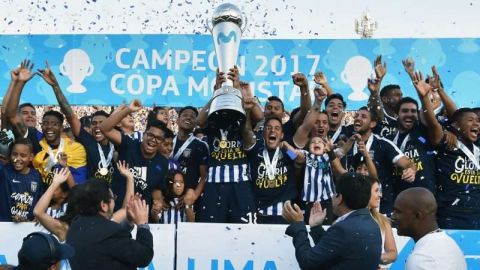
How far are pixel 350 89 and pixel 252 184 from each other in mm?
3251

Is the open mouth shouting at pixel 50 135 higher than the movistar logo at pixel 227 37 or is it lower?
lower

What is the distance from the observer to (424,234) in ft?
14.4

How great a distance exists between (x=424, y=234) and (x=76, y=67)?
23.8 ft

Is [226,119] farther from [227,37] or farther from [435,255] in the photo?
[435,255]

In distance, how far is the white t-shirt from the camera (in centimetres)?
413

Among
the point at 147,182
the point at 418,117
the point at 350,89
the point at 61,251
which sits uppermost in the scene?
the point at 350,89

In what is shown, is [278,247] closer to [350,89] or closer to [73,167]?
[73,167]

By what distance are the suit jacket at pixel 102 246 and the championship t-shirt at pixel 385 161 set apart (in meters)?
3.81

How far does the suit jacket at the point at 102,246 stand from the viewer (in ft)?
15.5

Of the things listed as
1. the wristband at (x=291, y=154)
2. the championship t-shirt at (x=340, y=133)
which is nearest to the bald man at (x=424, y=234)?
the wristband at (x=291, y=154)

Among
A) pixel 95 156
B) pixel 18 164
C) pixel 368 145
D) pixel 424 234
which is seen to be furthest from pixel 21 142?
pixel 424 234

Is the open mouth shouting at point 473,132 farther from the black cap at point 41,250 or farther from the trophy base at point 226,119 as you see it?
the black cap at point 41,250

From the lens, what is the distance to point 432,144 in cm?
805

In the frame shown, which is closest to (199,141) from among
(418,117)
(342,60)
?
(418,117)
